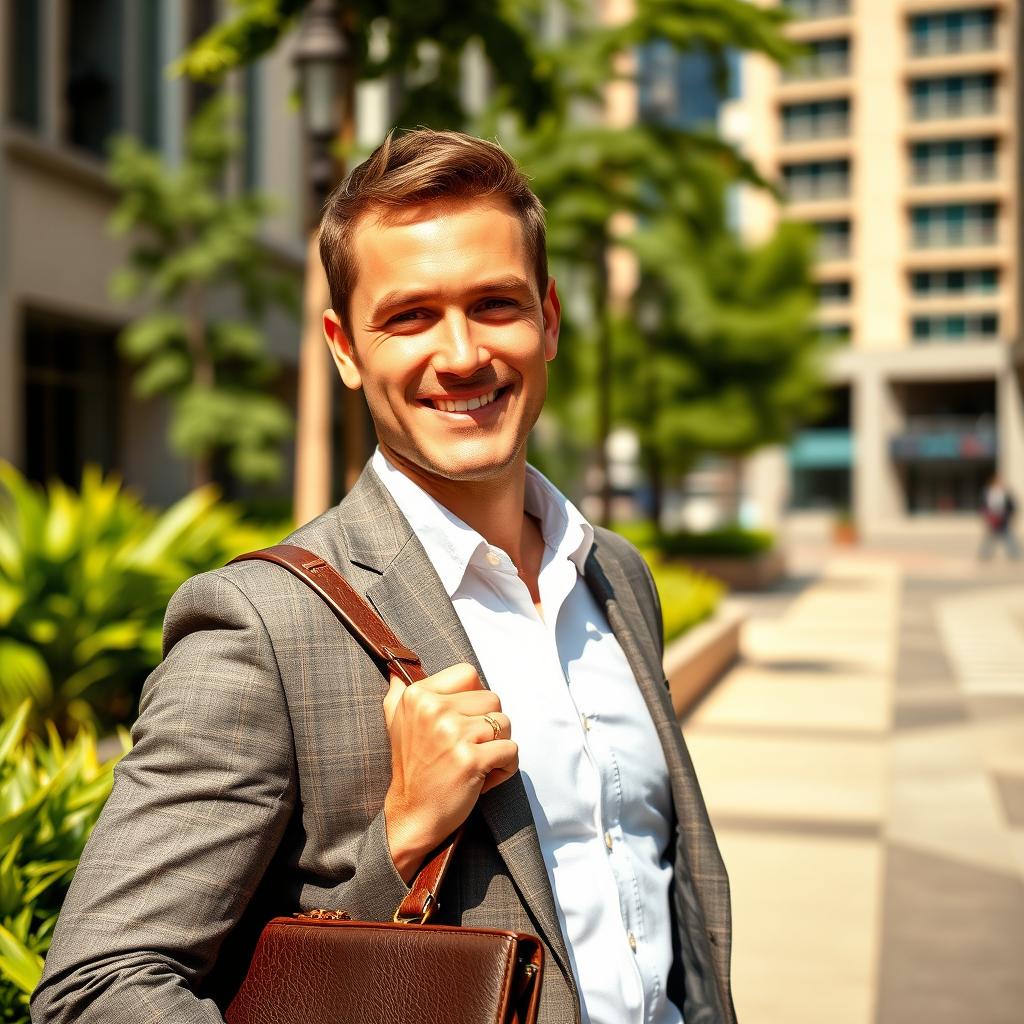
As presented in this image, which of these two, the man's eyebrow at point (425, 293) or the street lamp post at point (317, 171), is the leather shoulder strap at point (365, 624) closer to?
the man's eyebrow at point (425, 293)

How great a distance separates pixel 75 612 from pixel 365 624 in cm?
537

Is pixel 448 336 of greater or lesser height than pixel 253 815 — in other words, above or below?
above

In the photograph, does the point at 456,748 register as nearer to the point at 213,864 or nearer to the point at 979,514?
the point at 213,864

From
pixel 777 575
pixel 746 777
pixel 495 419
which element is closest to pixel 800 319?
pixel 777 575

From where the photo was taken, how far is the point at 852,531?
46.7 metres

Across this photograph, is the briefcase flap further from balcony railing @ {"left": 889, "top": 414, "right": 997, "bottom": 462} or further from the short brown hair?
balcony railing @ {"left": 889, "top": 414, "right": 997, "bottom": 462}

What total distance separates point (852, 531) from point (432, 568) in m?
46.6

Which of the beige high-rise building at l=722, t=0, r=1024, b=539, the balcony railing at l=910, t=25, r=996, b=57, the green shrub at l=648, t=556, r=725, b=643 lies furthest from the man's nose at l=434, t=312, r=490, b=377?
the balcony railing at l=910, t=25, r=996, b=57

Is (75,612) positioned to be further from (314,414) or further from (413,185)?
(413,185)

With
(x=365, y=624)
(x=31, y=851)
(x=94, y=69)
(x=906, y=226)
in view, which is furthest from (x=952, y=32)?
(x=365, y=624)

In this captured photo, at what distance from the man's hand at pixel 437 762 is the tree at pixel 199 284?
17382 millimetres

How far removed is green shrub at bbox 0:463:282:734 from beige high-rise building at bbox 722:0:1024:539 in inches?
2012

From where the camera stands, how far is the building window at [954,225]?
56469 mm

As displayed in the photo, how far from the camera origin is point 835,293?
193 feet
